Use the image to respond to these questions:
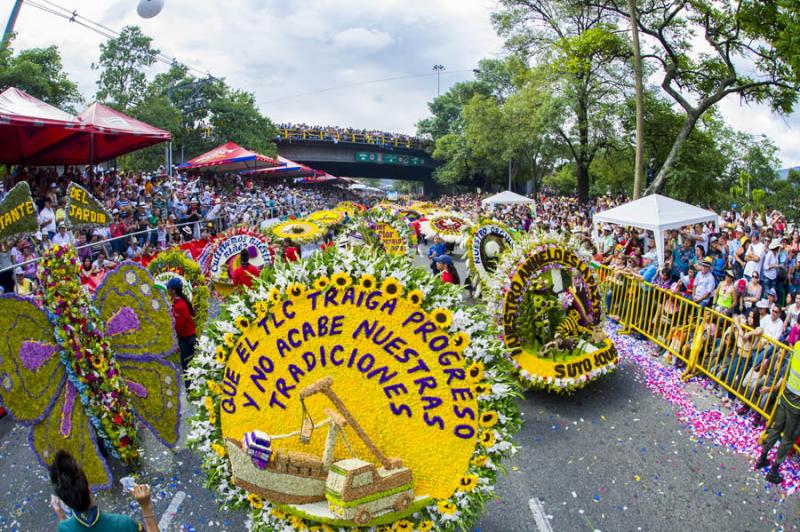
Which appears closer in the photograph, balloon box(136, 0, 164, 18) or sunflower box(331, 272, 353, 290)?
sunflower box(331, 272, 353, 290)

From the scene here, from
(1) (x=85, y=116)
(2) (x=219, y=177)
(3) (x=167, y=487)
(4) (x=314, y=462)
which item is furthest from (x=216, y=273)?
(2) (x=219, y=177)

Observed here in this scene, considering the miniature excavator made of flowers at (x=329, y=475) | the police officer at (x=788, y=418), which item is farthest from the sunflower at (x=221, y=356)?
the police officer at (x=788, y=418)

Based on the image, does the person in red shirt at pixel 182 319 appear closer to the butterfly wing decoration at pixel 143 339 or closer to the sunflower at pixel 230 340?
the butterfly wing decoration at pixel 143 339

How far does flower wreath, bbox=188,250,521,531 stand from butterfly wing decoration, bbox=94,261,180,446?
169 cm

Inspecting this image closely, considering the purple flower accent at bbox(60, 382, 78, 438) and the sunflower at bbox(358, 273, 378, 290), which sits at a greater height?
the sunflower at bbox(358, 273, 378, 290)

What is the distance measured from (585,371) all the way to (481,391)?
152 inches

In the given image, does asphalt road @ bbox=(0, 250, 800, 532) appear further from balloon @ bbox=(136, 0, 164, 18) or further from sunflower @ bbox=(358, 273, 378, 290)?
balloon @ bbox=(136, 0, 164, 18)

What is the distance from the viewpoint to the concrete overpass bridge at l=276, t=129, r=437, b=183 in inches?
1874

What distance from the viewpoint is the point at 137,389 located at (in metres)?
5.48

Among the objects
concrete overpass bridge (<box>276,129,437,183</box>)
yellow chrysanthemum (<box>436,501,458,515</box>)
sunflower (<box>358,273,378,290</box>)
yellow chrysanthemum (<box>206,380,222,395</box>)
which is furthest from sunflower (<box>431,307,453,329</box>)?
concrete overpass bridge (<box>276,129,437,183</box>)

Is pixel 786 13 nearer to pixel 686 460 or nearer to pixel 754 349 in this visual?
pixel 754 349

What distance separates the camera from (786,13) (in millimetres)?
14094

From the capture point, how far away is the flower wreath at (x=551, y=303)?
7.00 m

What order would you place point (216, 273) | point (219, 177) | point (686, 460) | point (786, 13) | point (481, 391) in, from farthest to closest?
1. point (219, 177)
2. point (786, 13)
3. point (216, 273)
4. point (686, 460)
5. point (481, 391)
